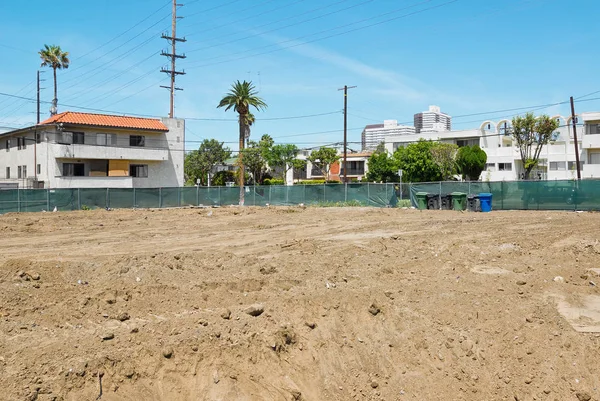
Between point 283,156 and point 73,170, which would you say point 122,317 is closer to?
point 73,170

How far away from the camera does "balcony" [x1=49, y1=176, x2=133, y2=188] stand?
44406 mm

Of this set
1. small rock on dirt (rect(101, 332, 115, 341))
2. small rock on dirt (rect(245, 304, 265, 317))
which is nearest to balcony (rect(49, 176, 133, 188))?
small rock on dirt (rect(245, 304, 265, 317))

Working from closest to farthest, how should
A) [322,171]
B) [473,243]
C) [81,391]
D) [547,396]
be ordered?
[81,391] < [547,396] < [473,243] < [322,171]

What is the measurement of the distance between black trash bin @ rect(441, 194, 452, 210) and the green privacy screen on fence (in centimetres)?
Answer: 154

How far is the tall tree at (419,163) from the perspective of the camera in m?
57.3

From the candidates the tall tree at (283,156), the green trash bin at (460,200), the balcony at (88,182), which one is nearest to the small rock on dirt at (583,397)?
the green trash bin at (460,200)

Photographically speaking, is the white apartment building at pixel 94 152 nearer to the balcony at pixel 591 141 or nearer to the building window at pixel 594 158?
the balcony at pixel 591 141

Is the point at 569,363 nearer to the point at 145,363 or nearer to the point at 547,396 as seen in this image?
the point at 547,396

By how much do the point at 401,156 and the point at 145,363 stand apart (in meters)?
54.7

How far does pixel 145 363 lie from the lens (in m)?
6.41

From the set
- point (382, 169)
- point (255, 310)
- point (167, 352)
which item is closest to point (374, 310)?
point (255, 310)

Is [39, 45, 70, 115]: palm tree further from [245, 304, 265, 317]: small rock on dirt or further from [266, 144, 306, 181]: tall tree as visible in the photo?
[245, 304, 265, 317]: small rock on dirt

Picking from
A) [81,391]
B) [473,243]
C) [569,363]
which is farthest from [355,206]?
[81,391]

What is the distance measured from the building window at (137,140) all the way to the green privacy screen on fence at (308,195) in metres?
12.6
